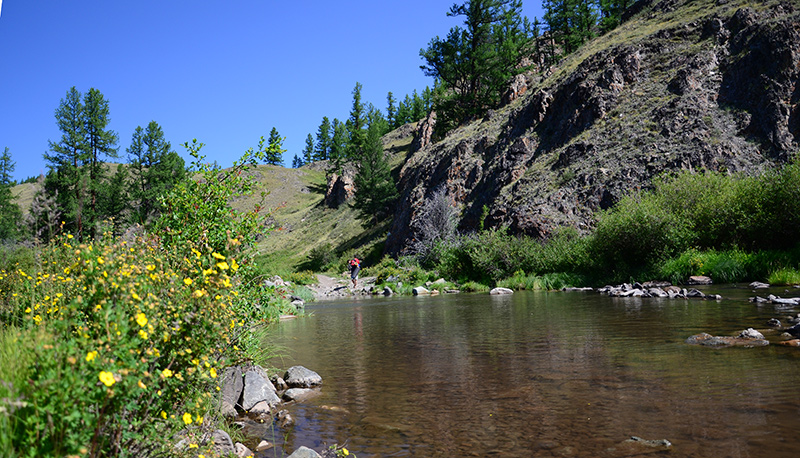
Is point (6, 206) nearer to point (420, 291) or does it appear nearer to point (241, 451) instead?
point (420, 291)

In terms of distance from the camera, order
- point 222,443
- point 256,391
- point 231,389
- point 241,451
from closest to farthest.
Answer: point 222,443
point 241,451
point 231,389
point 256,391

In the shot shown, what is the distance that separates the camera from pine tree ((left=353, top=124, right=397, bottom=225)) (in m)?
67.0

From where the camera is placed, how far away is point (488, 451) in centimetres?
508

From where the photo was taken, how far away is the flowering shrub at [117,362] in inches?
98.7

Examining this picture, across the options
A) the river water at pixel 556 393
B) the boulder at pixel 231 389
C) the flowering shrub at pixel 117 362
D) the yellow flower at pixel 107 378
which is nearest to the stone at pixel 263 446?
the river water at pixel 556 393

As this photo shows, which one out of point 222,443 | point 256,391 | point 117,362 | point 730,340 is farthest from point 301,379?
point 730,340

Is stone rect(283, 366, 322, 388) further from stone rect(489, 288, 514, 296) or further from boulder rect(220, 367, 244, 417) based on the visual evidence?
stone rect(489, 288, 514, 296)

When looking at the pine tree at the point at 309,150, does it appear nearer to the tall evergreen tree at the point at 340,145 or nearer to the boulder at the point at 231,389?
the tall evergreen tree at the point at 340,145

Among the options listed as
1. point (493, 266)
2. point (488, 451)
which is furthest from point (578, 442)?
point (493, 266)

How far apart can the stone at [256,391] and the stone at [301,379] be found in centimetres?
75

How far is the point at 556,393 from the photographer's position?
6.87 m

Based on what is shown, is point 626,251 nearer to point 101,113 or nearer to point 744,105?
point 744,105

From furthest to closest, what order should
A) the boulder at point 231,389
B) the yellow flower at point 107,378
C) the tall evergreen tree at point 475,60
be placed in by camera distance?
the tall evergreen tree at point 475,60 → the boulder at point 231,389 → the yellow flower at point 107,378

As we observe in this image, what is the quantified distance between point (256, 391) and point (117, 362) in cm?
462
